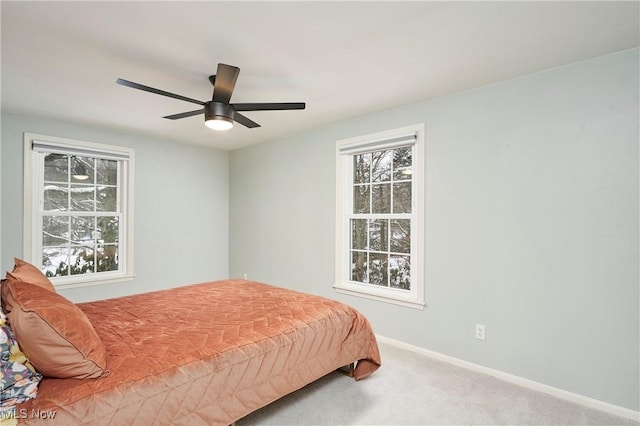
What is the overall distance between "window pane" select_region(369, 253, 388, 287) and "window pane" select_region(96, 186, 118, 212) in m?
3.49

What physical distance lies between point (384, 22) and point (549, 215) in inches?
74.0

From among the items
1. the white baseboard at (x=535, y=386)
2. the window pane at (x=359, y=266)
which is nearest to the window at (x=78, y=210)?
the window pane at (x=359, y=266)

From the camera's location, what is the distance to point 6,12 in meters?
1.88

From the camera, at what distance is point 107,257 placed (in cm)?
447

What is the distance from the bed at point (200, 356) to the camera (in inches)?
57.4

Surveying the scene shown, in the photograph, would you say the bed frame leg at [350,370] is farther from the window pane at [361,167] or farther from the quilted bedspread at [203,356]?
the window pane at [361,167]

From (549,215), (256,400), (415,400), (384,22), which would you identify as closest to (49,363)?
(256,400)

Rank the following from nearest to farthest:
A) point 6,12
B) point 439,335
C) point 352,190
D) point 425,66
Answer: point 6,12, point 425,66, point 439,335, point 352,190

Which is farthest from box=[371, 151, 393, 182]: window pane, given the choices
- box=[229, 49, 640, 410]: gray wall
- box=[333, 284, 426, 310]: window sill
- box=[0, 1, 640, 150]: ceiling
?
box=[333, 284, 426, 310]: window sill

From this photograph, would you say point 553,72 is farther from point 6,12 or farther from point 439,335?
point 6,12

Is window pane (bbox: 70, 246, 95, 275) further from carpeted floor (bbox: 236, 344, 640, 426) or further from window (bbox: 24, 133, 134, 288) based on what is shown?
carpeted floor (bbox: 236, 344, 640, 426)

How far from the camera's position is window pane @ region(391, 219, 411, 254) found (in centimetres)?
354

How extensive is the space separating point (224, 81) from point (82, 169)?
3.16m

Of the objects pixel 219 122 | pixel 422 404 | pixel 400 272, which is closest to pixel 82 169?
pixel 219 122
